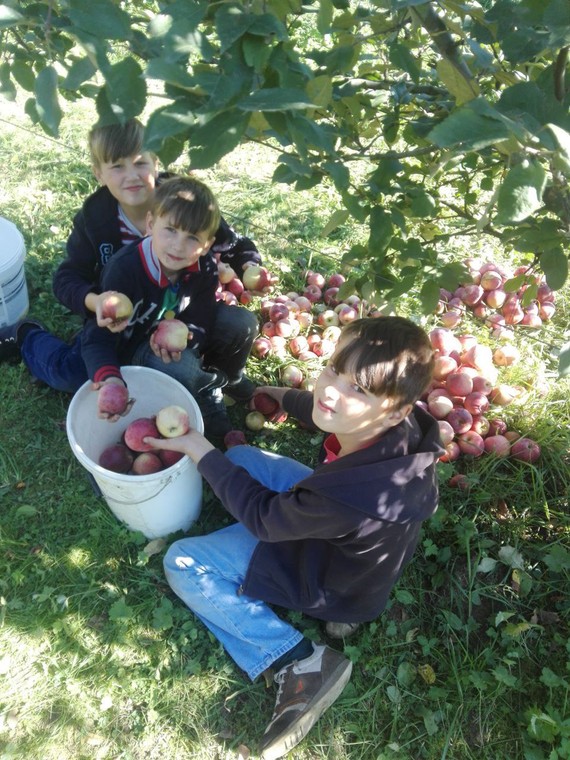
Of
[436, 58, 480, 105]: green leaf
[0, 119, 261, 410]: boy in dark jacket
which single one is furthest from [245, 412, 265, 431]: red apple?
[436, 58, 480, 105]: green leaf

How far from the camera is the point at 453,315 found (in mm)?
3359

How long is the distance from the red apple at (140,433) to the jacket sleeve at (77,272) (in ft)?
1.93

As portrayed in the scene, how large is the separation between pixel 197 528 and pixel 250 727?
764 mm

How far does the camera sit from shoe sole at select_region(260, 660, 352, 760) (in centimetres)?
198

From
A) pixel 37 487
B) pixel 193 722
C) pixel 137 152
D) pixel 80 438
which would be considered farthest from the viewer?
pixel 37 487

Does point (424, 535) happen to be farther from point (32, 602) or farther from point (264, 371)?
point (32, 602)

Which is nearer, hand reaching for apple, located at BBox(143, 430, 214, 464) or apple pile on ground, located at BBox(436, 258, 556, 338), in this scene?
hand reaching for apple, located at BBox(143, 430, 214, 464)

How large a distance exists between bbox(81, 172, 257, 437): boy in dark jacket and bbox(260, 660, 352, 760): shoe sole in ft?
3.80

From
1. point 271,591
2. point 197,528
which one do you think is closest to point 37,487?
point 197,528

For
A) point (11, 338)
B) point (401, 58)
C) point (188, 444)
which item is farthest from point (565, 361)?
point (11, 338)

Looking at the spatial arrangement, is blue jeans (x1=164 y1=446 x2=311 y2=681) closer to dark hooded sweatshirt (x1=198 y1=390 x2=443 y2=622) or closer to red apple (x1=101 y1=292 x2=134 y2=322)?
dark hooded sweatshirt (x1=198 y1=390 x2=443 y2=622)

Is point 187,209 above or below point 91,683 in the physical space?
above

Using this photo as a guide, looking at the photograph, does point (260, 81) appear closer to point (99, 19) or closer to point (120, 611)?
point (99, 19)

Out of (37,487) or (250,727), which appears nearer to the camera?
(250,727)
